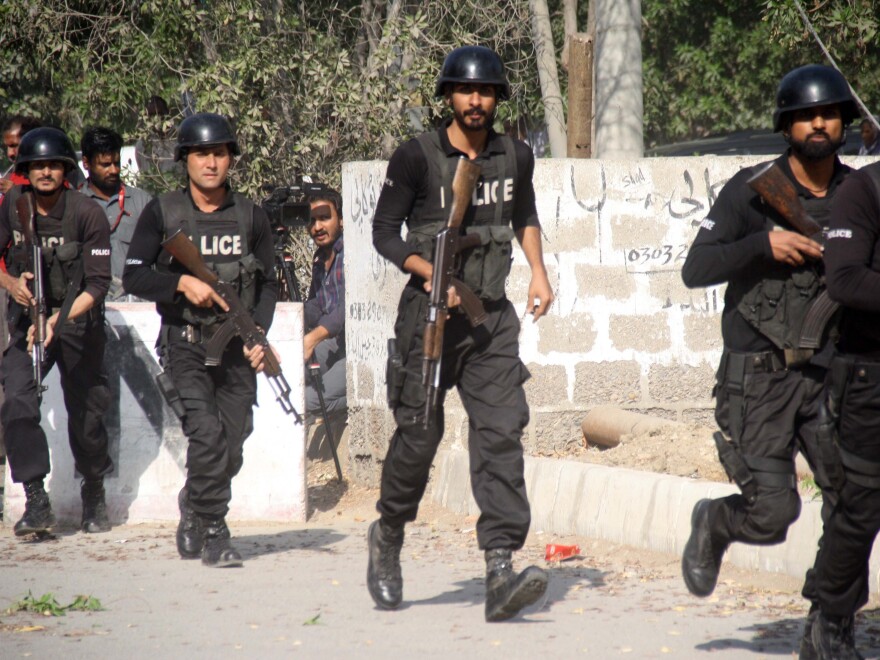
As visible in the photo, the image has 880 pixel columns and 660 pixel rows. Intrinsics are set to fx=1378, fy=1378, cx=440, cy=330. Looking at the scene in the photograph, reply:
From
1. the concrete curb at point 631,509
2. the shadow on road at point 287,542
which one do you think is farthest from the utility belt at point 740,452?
the shadow on road at point 287,542

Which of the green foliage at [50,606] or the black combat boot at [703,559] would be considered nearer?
the black combat boot at [703,559]

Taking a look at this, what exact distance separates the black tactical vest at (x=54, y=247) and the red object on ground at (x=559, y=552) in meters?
2.86

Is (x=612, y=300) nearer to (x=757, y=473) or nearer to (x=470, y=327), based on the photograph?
(x=470, y=327)

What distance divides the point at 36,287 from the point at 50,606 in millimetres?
2214

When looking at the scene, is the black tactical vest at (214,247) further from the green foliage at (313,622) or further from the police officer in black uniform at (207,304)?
the green foliage at (313,622)

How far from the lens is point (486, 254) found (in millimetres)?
5301

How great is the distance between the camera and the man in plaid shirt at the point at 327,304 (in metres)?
8.92

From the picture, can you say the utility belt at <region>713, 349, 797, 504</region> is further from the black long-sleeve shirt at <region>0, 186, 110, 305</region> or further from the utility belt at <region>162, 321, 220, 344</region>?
the black long-sleeve shirt at <region>0, 186, 110, 305</region>

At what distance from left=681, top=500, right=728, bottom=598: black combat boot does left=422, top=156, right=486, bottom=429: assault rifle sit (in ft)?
3.62

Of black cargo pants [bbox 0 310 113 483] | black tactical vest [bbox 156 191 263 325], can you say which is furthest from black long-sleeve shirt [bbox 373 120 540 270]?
black cargo pants [bbox 0 310 113 483]

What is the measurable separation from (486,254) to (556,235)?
2.88 m

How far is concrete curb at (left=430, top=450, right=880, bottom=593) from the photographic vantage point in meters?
5.66

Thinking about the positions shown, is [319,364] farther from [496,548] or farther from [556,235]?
[496,548]

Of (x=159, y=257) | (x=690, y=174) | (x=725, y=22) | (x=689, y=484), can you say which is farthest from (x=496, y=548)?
(x=725, y=22)
